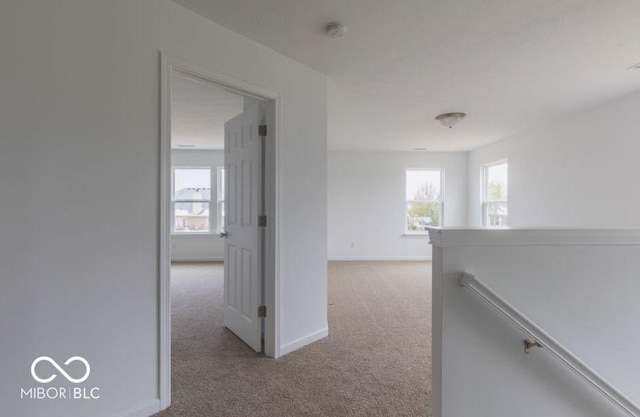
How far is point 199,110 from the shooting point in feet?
13.3

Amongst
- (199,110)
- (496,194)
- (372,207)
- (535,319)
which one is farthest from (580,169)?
(199,110)

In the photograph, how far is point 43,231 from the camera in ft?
4.65

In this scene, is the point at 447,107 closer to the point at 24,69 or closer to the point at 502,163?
the point at 502,163

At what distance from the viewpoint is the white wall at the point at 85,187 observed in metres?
1.35

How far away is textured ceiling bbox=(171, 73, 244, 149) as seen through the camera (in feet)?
10.8

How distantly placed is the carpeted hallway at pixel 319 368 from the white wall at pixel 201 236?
111 inches

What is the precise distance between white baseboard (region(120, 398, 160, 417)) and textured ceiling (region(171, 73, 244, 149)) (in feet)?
7.19

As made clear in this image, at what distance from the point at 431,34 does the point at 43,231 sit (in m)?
2.62

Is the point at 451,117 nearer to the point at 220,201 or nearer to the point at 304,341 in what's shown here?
the point at 304,341

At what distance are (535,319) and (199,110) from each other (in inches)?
162

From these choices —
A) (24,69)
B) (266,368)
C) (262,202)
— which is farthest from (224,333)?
(24,69)
